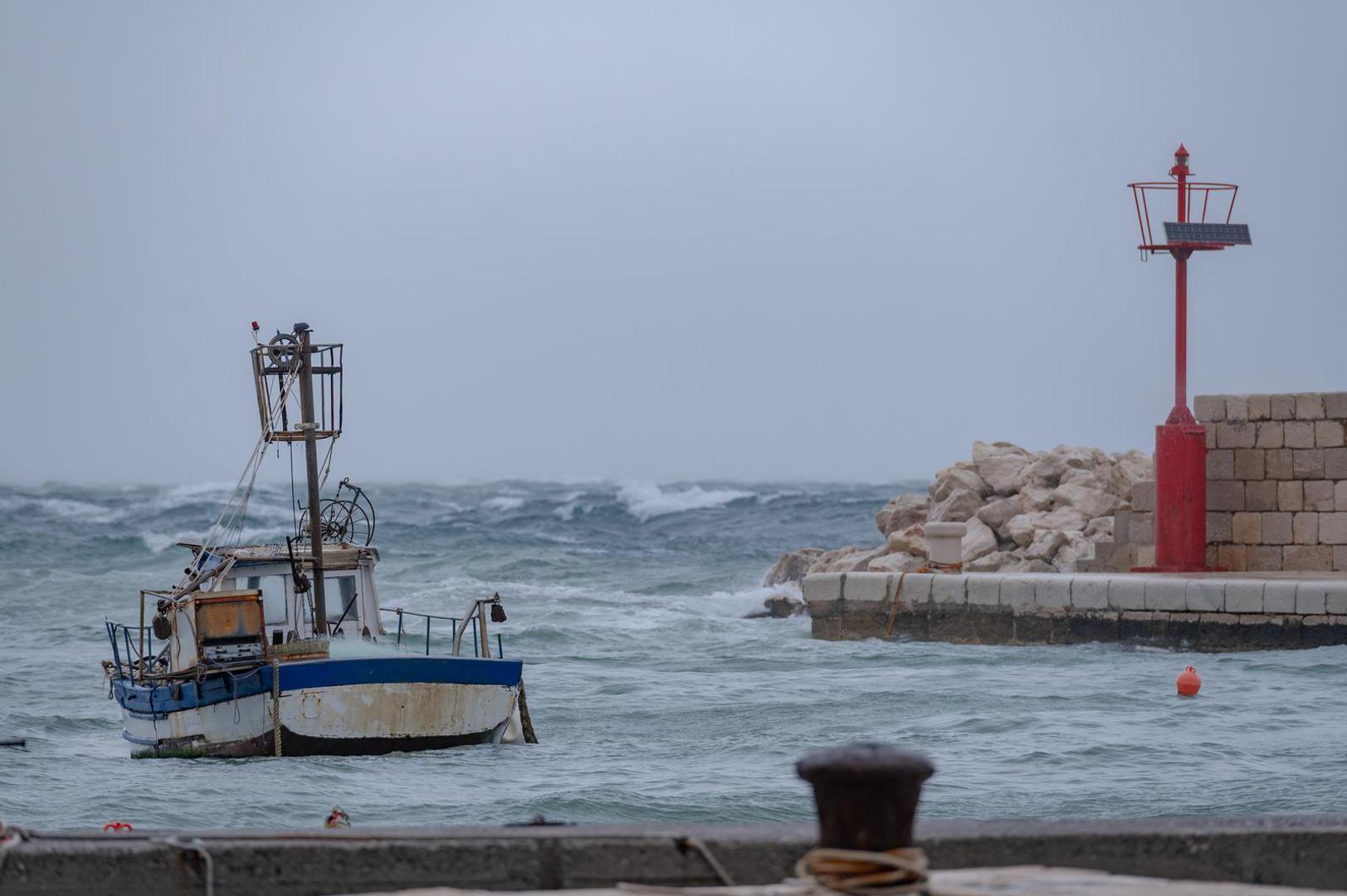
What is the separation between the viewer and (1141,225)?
19.4 m

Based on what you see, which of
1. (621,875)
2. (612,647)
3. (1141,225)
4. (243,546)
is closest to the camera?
(621,875)

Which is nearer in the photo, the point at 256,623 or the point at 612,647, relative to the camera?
the point at 256,623

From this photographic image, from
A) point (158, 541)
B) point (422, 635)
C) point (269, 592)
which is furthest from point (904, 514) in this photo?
point (158, 541)

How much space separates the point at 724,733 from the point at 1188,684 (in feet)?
13.9

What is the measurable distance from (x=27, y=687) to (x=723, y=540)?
36156 millimetres

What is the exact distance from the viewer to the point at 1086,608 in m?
18.3

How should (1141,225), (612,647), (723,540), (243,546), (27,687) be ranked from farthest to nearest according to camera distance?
(723,540) → (612,647) → (1141,225) → (27,687) → (243,546)

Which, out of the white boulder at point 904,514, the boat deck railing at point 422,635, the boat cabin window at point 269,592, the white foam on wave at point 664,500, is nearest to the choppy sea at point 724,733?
the boat deck railing at point 422,635

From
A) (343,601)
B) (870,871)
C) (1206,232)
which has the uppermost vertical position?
(1206,232)

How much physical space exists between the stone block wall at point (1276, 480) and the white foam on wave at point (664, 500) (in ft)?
145

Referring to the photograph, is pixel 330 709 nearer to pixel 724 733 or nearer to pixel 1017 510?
pixel 724 733

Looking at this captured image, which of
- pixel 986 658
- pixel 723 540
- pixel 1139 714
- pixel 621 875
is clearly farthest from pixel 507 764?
pixel 723 540

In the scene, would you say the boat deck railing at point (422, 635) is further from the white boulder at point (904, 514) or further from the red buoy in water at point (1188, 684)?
the white boulder at point (904, 514)

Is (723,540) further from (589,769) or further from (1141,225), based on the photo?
(589,769)
